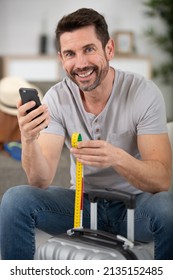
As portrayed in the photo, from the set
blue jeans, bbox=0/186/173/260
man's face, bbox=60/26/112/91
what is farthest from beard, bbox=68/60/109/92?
blue jeans, bbox=0/186/173/260

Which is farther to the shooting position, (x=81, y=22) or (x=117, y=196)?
(x=81, y=22)

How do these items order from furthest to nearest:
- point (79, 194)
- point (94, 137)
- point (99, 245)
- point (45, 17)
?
point (45, 17) < point (94, 137) < point (79, 194) < point (99, 245)

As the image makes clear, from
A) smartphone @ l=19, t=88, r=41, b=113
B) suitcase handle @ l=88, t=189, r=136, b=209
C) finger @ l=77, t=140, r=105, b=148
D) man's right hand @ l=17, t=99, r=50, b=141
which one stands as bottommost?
suitcase handle @ l=88, t=189, r=136, b=209

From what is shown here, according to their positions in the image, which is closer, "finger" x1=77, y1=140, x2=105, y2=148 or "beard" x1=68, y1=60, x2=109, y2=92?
"finger" x1=77, y1=140, x2=105, y2=148

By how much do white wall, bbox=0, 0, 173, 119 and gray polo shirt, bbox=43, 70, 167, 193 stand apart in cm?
331

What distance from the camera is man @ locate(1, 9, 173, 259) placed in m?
1.15

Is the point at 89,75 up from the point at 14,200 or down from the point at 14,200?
up

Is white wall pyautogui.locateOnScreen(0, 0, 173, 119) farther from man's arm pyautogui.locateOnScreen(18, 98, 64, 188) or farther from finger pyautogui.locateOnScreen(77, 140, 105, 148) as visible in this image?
finger pyautogui.locateOnScreen(77, 140, 105, 148)

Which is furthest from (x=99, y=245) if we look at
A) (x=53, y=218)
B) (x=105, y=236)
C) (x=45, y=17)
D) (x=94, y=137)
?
(x=45, y=17)

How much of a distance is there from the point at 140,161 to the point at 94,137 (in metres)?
0.21

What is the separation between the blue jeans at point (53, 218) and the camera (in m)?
1.15

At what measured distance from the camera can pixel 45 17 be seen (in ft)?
15.4

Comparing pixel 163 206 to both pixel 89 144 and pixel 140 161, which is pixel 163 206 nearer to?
pixel 140 161
